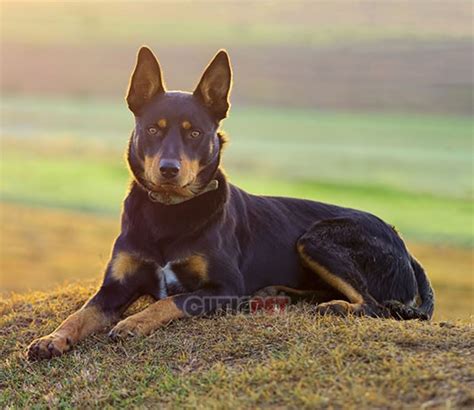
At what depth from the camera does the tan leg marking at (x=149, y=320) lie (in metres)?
6.86

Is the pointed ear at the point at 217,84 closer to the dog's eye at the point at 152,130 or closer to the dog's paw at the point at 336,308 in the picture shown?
the dog's eye at the point at 152,130

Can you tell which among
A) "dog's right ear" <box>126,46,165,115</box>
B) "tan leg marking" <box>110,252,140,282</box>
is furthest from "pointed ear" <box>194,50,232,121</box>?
→ "tan leg marking" <box>110,252,140,282</box>

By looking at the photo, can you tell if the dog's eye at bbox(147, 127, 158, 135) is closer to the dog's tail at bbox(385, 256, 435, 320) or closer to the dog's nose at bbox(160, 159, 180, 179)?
the dog's nose at bbox(160, 159, 180, 179)

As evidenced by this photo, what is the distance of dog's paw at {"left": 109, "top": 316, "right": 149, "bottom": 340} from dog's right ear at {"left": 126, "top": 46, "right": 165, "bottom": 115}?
1.79m

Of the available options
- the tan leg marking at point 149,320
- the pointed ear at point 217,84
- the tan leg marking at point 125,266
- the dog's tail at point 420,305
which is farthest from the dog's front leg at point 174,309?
the pointed ear at point 217,84

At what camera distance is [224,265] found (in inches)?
286

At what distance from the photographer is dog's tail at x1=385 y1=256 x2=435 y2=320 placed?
25.2ft

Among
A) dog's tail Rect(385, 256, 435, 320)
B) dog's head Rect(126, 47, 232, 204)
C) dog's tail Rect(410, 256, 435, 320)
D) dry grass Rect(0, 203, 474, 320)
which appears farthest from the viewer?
dry grass Rect(0, 203, 474, 320)

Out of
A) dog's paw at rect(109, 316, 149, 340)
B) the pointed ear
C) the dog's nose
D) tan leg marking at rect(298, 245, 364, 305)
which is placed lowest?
dog's paw at rect(109, 316, 149, 340)

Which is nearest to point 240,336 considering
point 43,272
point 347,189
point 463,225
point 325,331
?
point 325,331

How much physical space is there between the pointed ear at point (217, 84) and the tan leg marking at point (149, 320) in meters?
1.68

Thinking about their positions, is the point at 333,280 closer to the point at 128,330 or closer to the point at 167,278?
the point at 167,278

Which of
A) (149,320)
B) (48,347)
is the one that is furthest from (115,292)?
(48,347)

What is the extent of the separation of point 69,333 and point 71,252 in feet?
82.8
